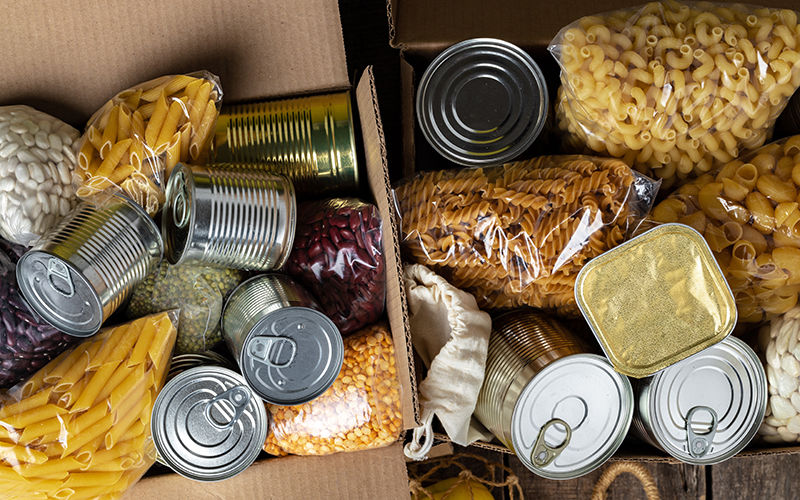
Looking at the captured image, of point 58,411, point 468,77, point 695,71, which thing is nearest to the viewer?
point 58,411

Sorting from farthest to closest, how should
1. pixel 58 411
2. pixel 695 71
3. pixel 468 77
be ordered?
1. pixel 468 77
2. pixel 695 71
3. pixel 58 411

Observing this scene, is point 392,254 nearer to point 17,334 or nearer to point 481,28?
point 481,28

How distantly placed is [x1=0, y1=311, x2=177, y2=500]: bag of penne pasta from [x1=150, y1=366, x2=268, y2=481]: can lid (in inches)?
1.4

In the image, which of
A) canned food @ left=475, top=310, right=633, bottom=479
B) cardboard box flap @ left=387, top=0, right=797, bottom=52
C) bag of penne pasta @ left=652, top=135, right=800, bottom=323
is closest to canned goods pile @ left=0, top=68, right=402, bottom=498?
canned food @ left=475, top=310, right=633, bottom=479

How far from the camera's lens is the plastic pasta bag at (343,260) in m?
1.20

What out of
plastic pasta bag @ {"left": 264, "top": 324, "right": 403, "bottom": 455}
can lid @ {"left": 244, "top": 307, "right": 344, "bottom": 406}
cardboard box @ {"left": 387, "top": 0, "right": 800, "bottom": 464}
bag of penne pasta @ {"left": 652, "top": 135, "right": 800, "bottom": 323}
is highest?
cardboard box @ {"left": 387, "top": 0, "right": 800, "bottom": 464}

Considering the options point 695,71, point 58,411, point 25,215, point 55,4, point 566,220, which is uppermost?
point 55,4

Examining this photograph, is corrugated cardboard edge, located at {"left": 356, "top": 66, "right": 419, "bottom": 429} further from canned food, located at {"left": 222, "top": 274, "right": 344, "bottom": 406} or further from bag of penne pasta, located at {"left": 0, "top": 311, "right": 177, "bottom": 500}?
bag of penne pasta, located at {"left": 0, "top": 311, "right": 177, "bottom": 500}

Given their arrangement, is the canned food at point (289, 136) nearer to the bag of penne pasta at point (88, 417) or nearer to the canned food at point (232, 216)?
the canned food at point (232, 216)

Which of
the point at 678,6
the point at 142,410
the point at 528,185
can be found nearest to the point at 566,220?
the point at 528,185

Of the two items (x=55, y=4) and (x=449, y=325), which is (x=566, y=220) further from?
(x=55, y=4)

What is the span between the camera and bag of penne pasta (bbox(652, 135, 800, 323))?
1146 mm

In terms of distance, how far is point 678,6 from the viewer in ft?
3.99

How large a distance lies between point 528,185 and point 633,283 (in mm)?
259
